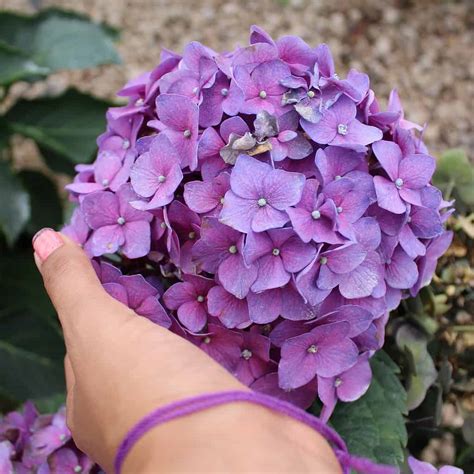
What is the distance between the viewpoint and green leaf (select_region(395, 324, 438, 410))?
91cm

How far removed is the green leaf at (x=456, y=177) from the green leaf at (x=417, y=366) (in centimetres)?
21

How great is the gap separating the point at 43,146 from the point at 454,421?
1216 mm

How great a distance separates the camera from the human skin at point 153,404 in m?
0.56

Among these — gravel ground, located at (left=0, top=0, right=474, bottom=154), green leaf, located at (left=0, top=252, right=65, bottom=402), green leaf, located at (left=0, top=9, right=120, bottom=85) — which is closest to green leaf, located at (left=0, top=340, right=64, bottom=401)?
green leaf, located at (left=0, top=252, right=65, bottom=402)

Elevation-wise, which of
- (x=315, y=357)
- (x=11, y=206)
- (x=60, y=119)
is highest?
A: (x=315, y=357)

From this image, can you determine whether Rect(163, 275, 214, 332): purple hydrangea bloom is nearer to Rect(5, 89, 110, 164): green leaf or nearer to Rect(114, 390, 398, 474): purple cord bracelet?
Rect(114, 390, 398, 474): purple cord bracelet

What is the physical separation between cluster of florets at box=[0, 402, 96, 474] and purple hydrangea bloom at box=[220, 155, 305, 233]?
1.36 feet

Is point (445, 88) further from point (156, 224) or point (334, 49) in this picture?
point (156, 224)

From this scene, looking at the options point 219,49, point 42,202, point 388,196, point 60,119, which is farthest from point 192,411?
point 219,49

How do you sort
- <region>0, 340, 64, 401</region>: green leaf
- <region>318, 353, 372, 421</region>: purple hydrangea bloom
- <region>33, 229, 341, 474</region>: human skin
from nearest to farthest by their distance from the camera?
<region>33, 229, 341, 474</region>: human skin, <region>318, 353, 372, 421</region>: purple hydrangea bloom, <region>0, 340, 64, 401</region>: green leaf

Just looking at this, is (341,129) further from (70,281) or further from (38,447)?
→ (38,447)

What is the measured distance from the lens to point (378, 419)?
882 mm

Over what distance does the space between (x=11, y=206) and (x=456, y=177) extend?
98 cm

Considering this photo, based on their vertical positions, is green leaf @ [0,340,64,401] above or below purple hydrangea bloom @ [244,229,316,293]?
below
